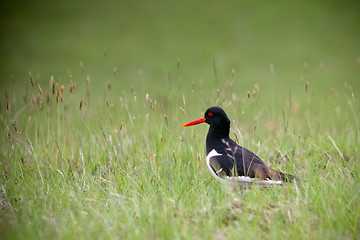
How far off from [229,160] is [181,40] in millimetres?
13907

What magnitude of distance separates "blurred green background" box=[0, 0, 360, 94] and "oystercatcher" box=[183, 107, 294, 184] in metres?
8.22

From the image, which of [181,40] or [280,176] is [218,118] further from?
[181,40]

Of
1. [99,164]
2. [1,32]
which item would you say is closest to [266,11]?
[1,32]

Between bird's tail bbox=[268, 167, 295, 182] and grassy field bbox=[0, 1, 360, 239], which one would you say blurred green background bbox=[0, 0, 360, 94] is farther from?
bird's tail bbox=[268, 167, 295, 182]

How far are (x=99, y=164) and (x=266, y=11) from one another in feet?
54.4

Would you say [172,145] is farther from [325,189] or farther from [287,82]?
[287,82]

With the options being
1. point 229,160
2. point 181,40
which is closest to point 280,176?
point 229,160

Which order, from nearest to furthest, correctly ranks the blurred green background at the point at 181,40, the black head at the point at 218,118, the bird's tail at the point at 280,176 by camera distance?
the bird's tail at the point at 280,176
the black head at the point at 218,118
the blurred green background at the point at 181,40

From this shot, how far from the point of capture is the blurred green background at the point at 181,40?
15.0 metres

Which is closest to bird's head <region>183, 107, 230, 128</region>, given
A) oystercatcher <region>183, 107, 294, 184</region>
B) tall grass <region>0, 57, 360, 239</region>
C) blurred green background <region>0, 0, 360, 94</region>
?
oystercatcher <region>183, 107, 294, 184</region>

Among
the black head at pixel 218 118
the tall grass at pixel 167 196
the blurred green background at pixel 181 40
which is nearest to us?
the tall grass at pixel 167 196

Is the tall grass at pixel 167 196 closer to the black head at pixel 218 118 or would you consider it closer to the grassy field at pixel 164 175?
the grassy field at pixel 164 175

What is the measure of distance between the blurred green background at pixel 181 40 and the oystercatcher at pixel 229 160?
8.22 meters

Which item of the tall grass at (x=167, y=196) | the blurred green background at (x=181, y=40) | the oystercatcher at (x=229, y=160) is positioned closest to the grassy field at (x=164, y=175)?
the tall grass at (x=167, y=196)
